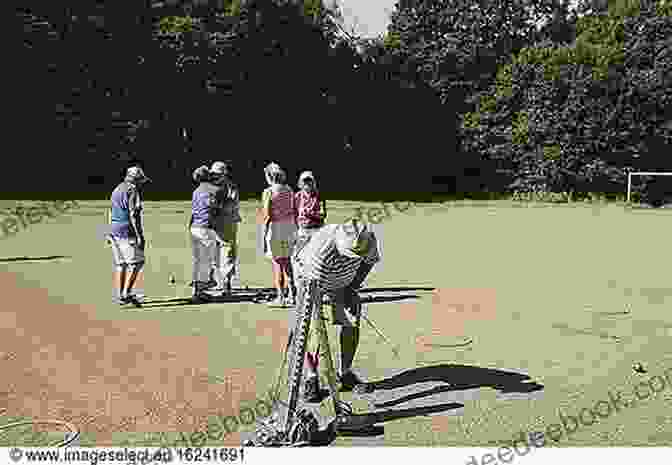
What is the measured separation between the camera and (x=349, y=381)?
732cm

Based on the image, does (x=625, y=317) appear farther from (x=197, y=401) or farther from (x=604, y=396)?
(x=197, y=401)

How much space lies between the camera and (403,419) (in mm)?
6605

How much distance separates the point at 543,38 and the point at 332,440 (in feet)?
176

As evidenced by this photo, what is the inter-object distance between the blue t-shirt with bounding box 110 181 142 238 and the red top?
78.4 inches

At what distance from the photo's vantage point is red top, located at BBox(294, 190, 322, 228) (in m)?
10.7

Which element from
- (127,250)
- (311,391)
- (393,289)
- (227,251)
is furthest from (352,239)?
(393,289)

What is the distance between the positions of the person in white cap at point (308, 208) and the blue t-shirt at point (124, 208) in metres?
1.99

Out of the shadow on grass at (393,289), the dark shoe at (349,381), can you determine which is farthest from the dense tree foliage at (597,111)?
the dark shoe at (349,381)

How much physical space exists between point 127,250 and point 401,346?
3.76m

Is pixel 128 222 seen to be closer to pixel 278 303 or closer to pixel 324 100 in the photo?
pixel 278 303

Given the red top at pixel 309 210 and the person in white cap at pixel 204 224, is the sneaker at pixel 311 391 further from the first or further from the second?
the person in white cap at pixel 204 224

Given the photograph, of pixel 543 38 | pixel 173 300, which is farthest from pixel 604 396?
pixel 543 38

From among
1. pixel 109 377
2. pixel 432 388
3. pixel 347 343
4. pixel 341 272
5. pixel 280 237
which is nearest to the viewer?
pixel 341 272

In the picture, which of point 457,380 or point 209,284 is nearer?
point 457,380
